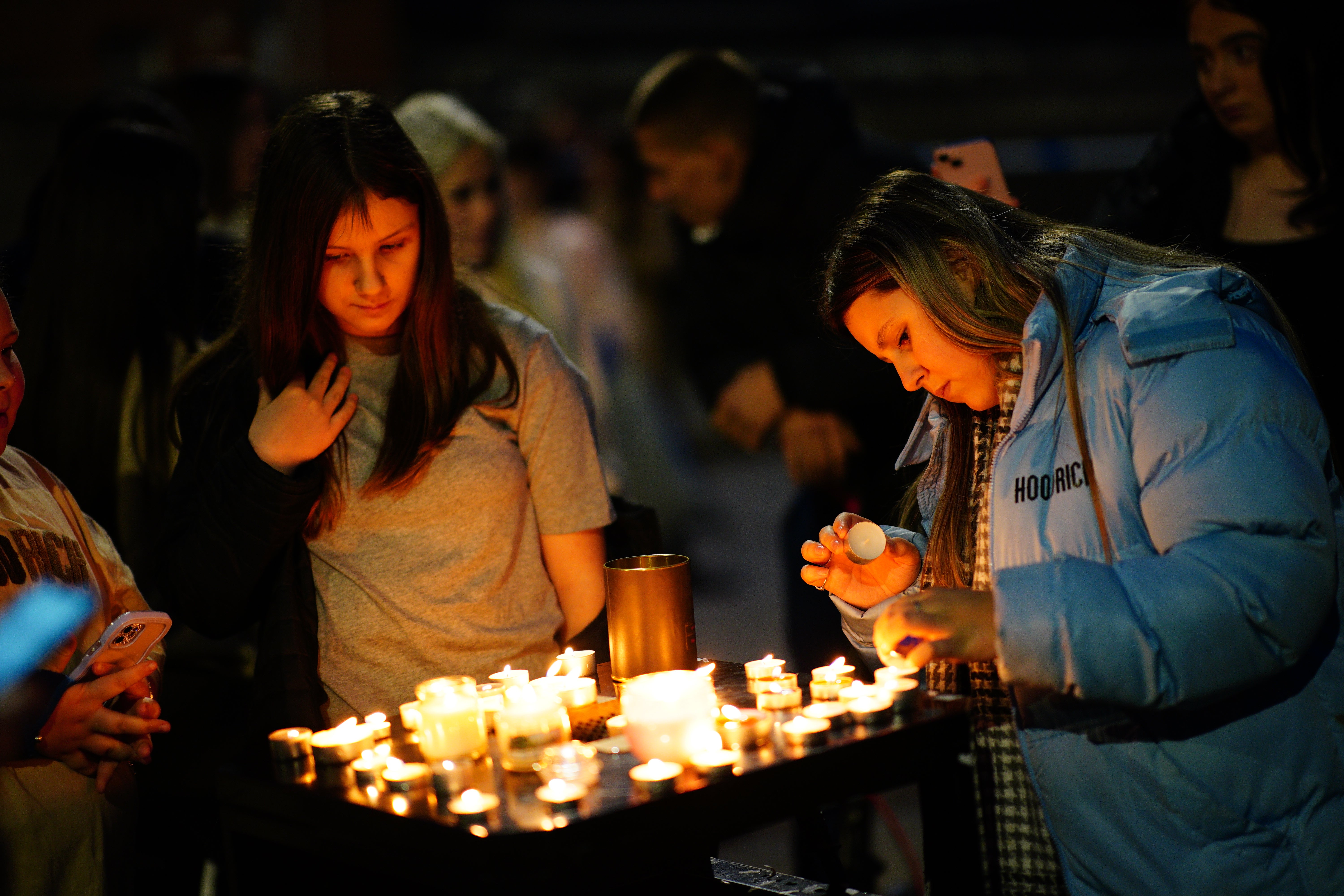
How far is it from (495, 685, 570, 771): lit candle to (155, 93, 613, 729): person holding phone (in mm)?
652

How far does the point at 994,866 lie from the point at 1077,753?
0.20 metres

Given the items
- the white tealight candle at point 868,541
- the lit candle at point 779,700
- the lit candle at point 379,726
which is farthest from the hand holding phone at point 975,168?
the lit candle at point 379,726

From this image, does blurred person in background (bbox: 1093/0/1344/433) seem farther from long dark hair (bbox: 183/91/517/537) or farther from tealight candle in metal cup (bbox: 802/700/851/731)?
tealight candle in metal cup (bbox: 802/700/851/731)

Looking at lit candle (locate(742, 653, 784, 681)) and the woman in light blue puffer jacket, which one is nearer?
the woman in light blue puffer jacket

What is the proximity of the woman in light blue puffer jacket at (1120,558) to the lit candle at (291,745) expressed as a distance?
2.49ft

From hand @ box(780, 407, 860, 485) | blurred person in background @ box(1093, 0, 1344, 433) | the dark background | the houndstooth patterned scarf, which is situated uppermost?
the dark background

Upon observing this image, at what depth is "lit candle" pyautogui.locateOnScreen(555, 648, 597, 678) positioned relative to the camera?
1918mm

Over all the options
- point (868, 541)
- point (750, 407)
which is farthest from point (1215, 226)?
point (868, 541)

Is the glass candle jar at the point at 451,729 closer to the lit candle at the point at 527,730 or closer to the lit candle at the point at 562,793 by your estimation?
the lit candle at the point at 527,730

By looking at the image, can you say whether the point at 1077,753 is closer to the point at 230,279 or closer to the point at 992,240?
the point at 992,240

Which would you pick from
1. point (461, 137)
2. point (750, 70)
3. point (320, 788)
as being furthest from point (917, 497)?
point (461, 137)

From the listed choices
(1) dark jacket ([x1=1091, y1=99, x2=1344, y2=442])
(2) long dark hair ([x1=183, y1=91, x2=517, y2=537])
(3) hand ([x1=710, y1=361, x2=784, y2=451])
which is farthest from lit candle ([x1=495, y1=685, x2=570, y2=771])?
(3) hand ([x1=710, y1=361, x2=784, y2=451])

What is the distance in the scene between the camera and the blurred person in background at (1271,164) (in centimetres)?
312

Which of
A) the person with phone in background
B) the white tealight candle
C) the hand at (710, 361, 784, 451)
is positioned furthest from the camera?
the hand at (710, 361, 784, 451)
